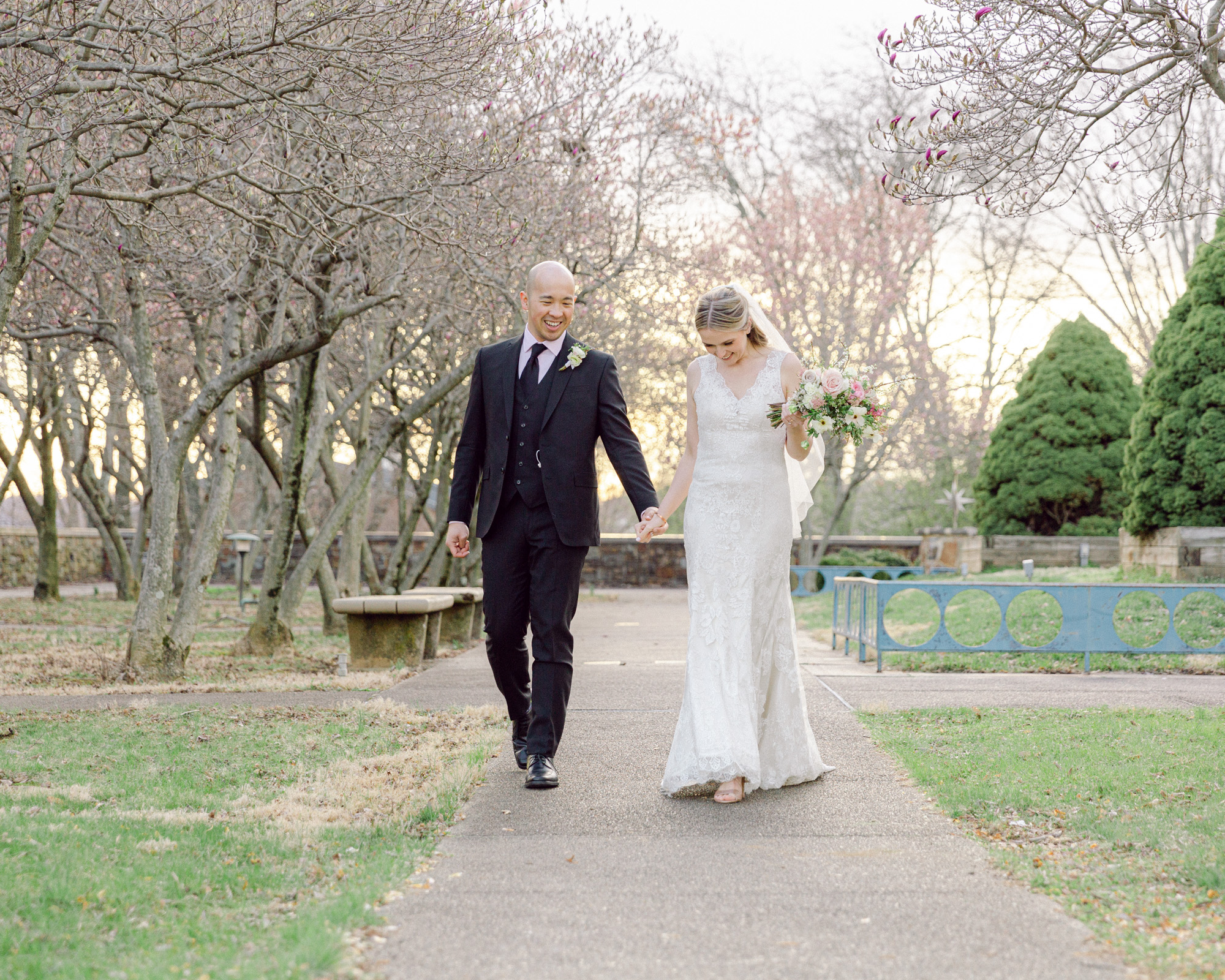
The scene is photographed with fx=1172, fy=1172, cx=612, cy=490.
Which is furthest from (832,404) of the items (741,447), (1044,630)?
(1044,630)

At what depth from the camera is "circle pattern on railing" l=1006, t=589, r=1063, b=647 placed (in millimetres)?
11125

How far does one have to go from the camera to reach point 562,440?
4977 millimetres

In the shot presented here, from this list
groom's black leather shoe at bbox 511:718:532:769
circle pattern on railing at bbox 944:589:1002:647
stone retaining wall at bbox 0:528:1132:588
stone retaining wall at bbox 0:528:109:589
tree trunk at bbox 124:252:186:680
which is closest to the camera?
groom's black leather shoe at bbox 511:718:532:769

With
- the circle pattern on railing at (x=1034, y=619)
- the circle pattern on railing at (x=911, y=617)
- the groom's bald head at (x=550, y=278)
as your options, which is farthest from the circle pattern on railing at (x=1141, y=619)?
the groom's bald head at (x=550, y=278)

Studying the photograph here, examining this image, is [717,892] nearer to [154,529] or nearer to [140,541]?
[154,529]

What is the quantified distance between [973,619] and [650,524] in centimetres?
870

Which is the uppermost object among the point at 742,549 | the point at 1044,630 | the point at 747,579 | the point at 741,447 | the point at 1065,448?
the point at 1065,448

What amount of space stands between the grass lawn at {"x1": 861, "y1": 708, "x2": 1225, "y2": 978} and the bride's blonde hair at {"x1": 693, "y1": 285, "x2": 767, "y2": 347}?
213 centimetres

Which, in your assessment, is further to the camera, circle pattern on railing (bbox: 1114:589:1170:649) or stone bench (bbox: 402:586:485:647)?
stone bench (bbox: 402:586:485:647)

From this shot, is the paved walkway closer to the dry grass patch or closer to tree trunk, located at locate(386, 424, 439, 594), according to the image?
the dry grass patch

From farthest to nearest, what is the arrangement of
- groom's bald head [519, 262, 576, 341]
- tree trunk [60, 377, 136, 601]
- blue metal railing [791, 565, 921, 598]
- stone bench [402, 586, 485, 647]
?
blue metal railing [791, 565, 921, 598]
tree trunk [60, 377, 136, 601]
stone bench [402, 586, 485, 647]
groom's bald head [519, 262, 576, 341]

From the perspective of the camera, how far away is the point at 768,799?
477cm

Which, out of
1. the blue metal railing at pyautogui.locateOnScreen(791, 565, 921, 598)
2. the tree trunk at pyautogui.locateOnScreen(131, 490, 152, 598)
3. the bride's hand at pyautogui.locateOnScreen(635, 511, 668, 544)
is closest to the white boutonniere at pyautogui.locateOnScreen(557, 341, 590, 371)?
the bride's hand at pyautogui.locateOnScreen(635, 511, 668, 544)

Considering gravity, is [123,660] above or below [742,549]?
below
